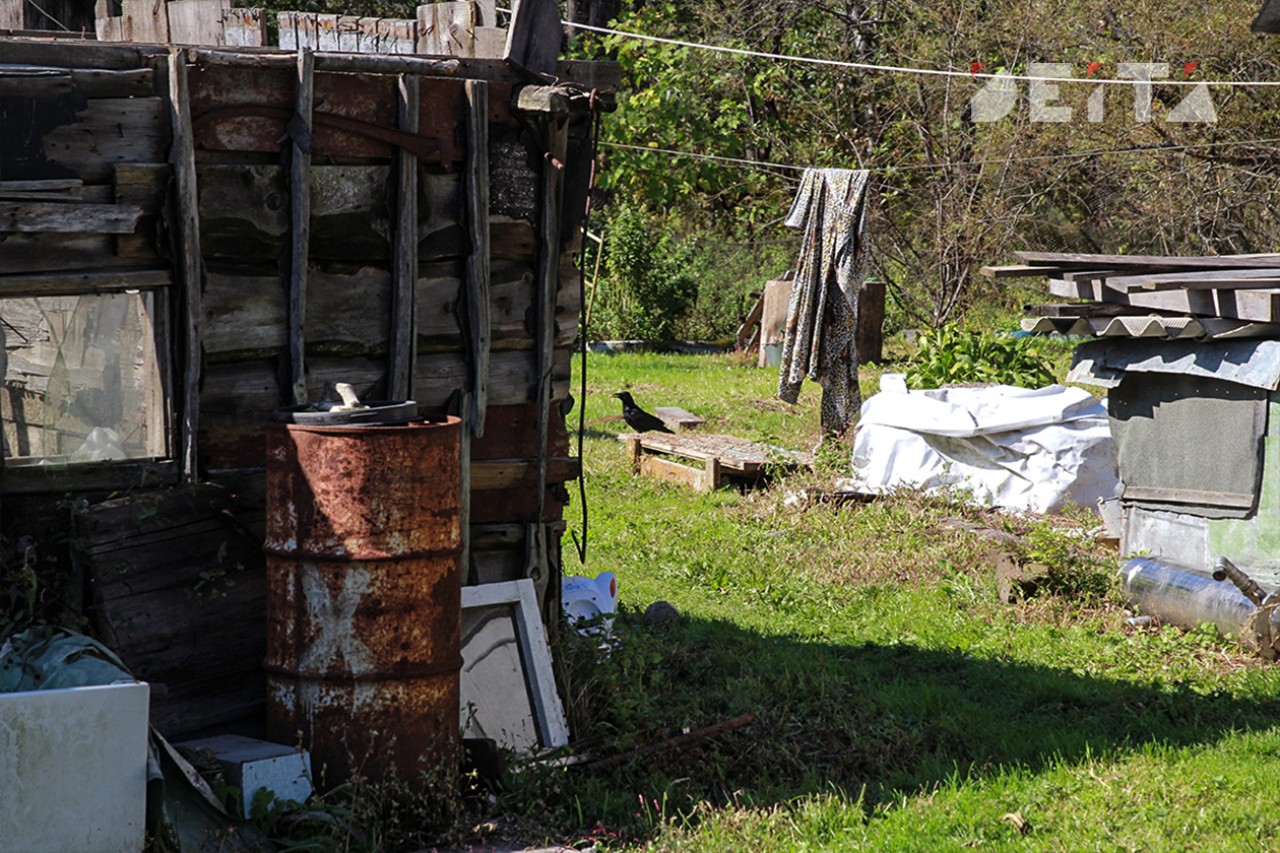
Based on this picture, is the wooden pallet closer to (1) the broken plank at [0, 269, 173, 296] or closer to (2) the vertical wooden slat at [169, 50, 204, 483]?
(2) the vertical wooden slat at [169, 50, 204, 483]

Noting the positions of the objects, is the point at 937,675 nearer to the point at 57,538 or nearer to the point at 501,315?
the point at 501,315

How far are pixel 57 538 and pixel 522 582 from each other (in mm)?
1870

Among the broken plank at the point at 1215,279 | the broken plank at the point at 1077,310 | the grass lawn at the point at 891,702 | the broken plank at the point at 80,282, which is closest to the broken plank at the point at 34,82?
the broken plank at the point at 80,282

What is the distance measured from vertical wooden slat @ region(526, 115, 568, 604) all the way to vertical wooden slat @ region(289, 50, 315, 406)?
1.05 m

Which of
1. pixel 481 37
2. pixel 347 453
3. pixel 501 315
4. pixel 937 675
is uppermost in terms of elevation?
pixel 481 37

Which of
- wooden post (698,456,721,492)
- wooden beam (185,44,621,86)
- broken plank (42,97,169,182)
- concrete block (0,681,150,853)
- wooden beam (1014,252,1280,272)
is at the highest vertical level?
wooden beam (185,44,621,86)

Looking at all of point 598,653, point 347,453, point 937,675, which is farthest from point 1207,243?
point 347,453

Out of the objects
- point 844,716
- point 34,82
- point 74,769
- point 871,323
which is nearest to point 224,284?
point 34,82

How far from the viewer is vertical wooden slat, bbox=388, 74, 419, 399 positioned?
17.3 feet

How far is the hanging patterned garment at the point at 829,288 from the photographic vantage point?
12.4m

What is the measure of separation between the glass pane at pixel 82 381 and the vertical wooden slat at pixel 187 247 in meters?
0.14

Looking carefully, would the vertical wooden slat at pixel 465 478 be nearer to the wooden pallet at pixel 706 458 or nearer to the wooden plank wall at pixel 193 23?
the wooden plank wall at pixel 193 23

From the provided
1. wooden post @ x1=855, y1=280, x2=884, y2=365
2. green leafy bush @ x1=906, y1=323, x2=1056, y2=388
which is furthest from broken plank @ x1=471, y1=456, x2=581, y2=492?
wooden post @ x1=855, y1=280, x2=884, y2=365

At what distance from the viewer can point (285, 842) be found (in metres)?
4.39
